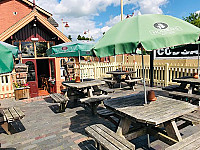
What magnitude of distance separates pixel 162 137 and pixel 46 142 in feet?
8.27

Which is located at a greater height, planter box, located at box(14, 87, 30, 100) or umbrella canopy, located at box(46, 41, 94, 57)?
umbrella canopy, located at box(46, 41, 94, 57)

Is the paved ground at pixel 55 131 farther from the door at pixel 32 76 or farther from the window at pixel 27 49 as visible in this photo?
the window at pixel 27 49

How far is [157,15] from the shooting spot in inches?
114

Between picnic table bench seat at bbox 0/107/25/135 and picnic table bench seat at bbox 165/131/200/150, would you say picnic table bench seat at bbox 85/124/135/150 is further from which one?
picnic table bench seat at bbox 0/107/25/135

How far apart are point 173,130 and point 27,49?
28.4 ft

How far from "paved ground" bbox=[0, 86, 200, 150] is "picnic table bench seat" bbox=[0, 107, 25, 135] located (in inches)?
10.4

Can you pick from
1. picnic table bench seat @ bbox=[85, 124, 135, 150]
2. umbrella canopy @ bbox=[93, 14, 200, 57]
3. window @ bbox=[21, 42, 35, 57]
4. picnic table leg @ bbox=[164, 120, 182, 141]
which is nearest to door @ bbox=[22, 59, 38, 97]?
window @ bbox=[21, 42, 35, 57]

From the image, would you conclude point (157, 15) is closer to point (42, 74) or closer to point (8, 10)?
point (42, 74)

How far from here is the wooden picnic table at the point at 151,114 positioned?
2.54 m

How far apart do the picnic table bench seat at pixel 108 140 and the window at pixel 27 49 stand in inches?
297

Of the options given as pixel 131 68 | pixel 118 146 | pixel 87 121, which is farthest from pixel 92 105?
pixel 131 68

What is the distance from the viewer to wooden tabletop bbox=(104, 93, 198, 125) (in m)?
2.49

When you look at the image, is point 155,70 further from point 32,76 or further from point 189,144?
point 189,144

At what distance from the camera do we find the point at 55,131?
418 cm
